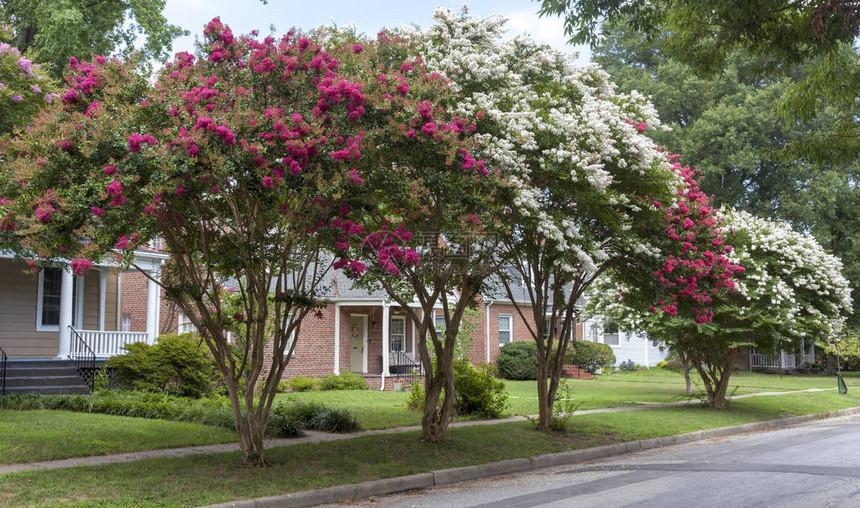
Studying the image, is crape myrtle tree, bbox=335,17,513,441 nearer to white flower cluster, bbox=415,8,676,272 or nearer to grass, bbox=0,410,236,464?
white flower cluster, bbox=415,8,676,272

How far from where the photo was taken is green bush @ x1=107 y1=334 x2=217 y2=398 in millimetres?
17047

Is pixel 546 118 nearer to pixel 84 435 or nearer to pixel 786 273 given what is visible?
pixel 84 435

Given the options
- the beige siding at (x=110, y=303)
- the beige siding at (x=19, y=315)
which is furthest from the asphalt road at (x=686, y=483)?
the beige siding at (x=110, y=303)

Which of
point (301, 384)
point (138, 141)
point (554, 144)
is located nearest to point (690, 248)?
point (554, 144)

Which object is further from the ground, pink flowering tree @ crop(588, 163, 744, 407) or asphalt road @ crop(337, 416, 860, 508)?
pink flowering tree @ crop(588, 163, 744, 407)

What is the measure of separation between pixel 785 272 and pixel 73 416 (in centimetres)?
1661

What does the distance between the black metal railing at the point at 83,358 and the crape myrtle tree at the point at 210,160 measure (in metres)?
9.65

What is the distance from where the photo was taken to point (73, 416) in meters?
13.5

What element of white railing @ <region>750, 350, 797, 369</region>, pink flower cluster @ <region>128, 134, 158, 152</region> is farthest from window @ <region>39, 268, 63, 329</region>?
white railing @ <region>750, 350, 797, 369</region>

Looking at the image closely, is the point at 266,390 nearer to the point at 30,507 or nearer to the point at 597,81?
the point at 30,507

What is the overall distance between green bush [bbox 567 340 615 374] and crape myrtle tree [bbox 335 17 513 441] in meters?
24.5

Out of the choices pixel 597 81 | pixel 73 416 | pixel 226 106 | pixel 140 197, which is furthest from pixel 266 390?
pixel 597 81

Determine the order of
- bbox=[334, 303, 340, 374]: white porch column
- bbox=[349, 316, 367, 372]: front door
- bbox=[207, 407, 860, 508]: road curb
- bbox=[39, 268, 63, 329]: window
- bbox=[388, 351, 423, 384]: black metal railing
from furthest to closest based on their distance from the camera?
bbox=[349, 316, 367, 372]: front door < bbox=[388, 351, 423, 384]: black metal railing < bbox=[334, 303, 340, 374]: white porch column < bbox=[39, 268, 63, 329]: window < bbox=[207, 407, 860, 508]: road curb

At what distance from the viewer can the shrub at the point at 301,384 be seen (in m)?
22.3
